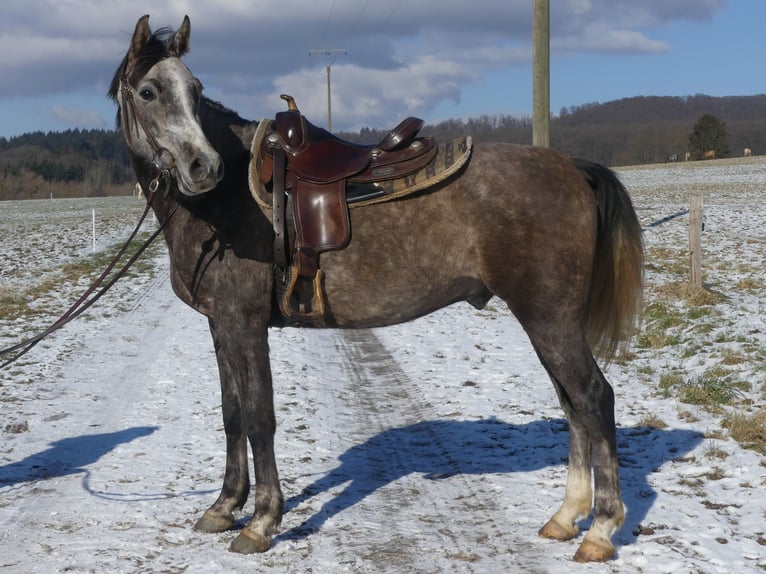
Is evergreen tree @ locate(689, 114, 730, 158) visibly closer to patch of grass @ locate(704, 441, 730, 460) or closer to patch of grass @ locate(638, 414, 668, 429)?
patch of grass @ locate(638, 414, 668, 429)

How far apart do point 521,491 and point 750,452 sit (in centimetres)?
179

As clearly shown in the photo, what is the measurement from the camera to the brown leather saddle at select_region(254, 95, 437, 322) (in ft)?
14.2

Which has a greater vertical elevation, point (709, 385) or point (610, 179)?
point (610, 179)

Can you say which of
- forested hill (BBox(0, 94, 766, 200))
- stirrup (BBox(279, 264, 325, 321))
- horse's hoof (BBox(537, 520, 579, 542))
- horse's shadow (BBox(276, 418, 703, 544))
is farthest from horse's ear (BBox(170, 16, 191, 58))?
forested hill (BBox(0, 94, 766, 200))

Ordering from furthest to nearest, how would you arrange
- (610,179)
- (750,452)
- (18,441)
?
(18,441) → (750,452) → (610,179)

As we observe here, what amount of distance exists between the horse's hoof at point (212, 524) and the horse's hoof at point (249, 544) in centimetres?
29

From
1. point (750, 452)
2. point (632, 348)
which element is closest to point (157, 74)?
point (750, 452)

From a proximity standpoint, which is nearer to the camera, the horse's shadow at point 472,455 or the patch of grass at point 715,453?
the horse's shadow at point 472,455

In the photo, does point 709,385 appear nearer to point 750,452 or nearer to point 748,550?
point 750,452

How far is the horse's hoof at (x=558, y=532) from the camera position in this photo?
443 cm

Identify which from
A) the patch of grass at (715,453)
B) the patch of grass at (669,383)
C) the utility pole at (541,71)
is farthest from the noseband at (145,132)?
the utility pole at (541,71)

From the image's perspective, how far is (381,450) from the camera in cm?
607

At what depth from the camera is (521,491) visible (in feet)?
16.9

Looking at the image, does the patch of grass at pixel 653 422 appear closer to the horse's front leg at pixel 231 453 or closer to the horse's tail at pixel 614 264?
the horse's tail at pixel 614 264
